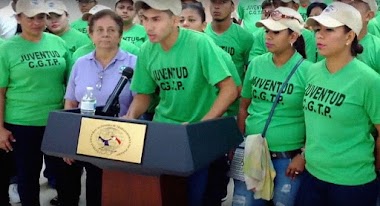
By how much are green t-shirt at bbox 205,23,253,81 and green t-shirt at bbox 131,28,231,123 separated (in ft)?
3.79

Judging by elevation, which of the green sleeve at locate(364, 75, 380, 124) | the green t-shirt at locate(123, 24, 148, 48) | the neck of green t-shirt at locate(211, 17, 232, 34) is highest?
the neck of green t-shirt at locate(211, 17, 232, 34)

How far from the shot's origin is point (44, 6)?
2.67 metres

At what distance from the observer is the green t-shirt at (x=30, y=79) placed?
2.70m

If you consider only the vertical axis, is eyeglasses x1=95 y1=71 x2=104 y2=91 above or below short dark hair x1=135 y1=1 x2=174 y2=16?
below

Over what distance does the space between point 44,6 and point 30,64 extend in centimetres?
30

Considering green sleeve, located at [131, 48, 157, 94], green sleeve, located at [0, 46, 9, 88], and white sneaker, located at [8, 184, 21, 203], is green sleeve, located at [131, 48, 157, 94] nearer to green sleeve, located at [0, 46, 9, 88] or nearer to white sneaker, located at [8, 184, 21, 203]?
green sleeve, located at [0, 46, 9, 88]

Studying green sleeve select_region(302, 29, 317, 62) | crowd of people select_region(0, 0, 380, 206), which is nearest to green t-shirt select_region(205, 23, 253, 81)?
crowd of people select_region(0, 0, 380, 206)

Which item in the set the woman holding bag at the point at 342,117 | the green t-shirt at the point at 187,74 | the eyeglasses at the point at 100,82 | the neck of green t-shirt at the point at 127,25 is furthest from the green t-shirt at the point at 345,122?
the neck of green t-shirt at the point at 127,25

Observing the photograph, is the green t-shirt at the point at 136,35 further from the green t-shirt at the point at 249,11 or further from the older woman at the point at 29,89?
the green t-shirt at the point at 249,11

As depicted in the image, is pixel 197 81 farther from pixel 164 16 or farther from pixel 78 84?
pixel 78 84

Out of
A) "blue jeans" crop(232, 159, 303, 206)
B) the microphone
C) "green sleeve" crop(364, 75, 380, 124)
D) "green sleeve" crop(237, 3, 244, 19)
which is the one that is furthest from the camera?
"green sleeve" crop(237, 3, 244, 19)

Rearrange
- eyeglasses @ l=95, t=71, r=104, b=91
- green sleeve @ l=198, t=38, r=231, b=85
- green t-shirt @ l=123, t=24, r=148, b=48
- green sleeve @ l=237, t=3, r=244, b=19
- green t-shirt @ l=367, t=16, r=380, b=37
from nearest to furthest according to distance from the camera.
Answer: green sleeve @ l=198, t=38, r=231, b=85, eyeglasses @ l=95, t=71, r=104, b=91, green t-shirt @ l=367, t=16, r=380, b=37, green t-shirt @ l=123, t=24, r=148, b=48, green sleeve @ l=237, t=3, r=244, b=19

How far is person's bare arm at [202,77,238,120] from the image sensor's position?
205 cm

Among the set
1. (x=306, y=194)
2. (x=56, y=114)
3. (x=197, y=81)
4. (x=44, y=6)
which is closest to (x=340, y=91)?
(x=306, y=194)
